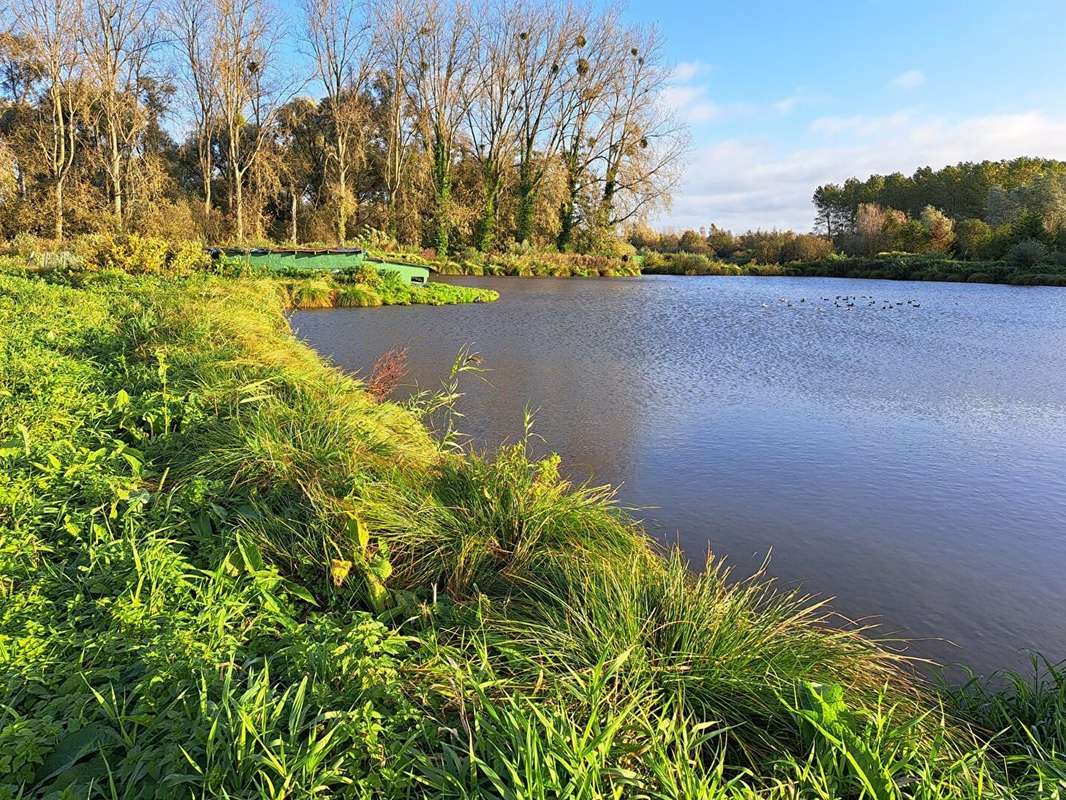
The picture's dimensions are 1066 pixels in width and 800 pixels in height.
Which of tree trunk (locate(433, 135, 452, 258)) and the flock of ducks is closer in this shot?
the flock of ducks

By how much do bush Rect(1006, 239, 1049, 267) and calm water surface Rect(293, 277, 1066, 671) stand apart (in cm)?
2700

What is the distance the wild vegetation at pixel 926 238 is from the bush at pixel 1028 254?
0.15 ft

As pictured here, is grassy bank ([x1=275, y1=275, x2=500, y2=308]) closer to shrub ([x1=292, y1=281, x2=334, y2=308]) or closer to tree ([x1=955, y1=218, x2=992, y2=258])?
shrub ([x1=292, y1=281, x2=334, y2=308])

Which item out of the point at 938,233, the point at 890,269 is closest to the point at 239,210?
the point at 890,269

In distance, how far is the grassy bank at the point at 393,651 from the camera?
5.45 feet

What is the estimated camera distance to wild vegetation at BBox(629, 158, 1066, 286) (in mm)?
37594

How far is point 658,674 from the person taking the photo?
2.09 meters

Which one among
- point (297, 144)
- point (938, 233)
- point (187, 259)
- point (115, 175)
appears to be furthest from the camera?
point (938, 233)

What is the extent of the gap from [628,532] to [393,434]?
5.93 feet

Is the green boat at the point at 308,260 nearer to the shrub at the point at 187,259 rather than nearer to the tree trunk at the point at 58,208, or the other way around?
the shrub at the point at 187,259

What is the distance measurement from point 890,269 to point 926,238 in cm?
928

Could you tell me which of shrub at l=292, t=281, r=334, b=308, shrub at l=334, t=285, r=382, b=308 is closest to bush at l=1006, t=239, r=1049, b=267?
shrub at l=334, t=285, r=382, b=308

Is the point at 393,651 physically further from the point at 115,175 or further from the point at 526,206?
the point at 526,206

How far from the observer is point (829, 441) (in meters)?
6.15
